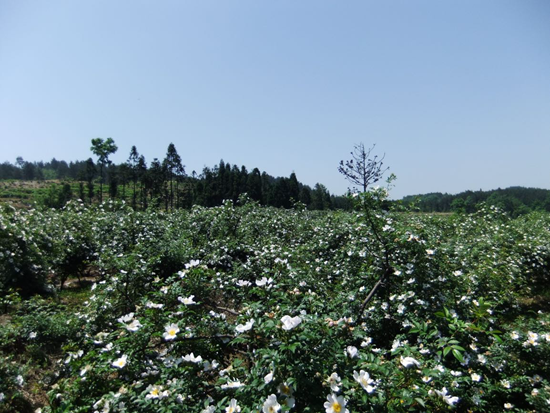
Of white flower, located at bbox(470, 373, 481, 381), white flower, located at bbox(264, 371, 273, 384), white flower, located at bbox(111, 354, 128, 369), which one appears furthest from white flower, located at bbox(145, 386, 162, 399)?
white flower, located at bbox(470, 373, 481, 381)

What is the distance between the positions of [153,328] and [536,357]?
324 cm

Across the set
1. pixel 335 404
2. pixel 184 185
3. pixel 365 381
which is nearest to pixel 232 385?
pixel 335 404

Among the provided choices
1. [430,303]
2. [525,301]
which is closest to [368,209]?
[430,303]

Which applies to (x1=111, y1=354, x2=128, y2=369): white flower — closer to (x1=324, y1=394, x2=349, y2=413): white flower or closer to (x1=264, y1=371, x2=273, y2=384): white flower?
(x1=264, y1=371, x2=273, y2=384): white flower

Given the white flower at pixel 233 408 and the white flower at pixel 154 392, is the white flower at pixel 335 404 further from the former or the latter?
the white flower at pixel 154 392

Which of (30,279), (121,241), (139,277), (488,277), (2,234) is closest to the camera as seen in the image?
(139,277)

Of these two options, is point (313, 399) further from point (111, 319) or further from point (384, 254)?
point (111, 319)

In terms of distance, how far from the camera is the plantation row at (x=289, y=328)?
1523 millimetres

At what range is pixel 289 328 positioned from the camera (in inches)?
56.0

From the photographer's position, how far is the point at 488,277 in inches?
163

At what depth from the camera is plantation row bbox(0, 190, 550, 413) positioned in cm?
152

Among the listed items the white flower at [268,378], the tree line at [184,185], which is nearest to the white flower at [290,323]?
the white flower at [268,378]

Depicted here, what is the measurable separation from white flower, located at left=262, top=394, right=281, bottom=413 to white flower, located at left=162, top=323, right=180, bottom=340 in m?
0.70

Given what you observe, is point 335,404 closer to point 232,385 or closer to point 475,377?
point 232,385
